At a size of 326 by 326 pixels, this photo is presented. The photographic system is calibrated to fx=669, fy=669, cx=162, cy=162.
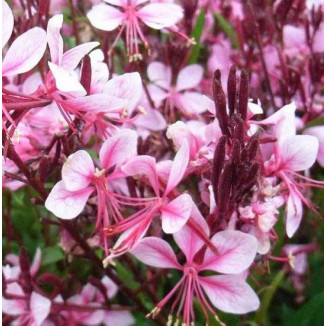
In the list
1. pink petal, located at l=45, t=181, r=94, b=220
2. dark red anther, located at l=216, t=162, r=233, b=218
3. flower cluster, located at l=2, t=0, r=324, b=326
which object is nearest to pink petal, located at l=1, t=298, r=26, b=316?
flower cluster, located at l=2, t=0, r=324, b=326

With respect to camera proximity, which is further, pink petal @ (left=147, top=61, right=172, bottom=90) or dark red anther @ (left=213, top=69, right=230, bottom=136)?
pink petal @ (left=147, top=61, right=172, bottom=90)

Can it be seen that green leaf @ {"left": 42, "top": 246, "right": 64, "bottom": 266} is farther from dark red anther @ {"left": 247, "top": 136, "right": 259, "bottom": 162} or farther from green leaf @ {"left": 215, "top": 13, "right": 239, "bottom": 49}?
green leaf @ {"left": 215, "top": 13, "right": 239, "bottom": 49}

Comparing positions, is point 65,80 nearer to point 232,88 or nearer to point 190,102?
point 232,88

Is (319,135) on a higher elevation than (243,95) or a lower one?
lower

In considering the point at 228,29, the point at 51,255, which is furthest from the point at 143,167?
the point at 228,29

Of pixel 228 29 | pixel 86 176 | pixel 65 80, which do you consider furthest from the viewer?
pixel 228 29

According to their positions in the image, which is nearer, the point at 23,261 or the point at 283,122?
the point at 283,122

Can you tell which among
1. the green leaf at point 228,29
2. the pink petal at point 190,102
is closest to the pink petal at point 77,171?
the pink petal at point 190,102
